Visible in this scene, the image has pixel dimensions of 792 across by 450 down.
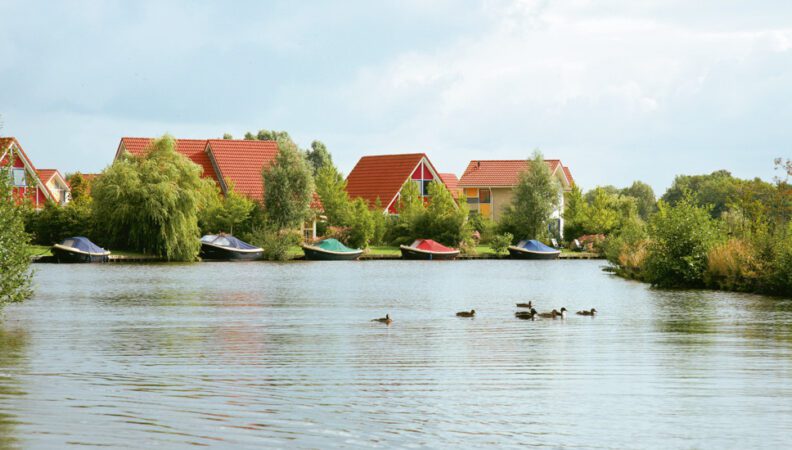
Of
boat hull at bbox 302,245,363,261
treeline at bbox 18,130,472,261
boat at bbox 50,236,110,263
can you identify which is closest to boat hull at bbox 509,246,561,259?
treeline at bbox 18,130,472,261

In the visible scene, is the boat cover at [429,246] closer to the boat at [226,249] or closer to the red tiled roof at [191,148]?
the boat at [226,249]

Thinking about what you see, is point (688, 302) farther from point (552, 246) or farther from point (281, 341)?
point (552, 246)

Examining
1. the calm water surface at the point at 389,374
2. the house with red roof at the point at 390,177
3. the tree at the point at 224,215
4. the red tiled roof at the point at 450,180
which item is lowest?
the calm water surface at the point at 389,374

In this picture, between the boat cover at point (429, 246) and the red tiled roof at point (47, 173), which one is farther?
the red tiled roof at point (47, 173)

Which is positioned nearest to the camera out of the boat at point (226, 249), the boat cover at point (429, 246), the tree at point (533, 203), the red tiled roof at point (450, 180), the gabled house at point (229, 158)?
the boat at point (226, 249)

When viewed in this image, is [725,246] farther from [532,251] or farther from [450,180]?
[450,180]

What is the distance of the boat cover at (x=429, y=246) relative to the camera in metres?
81.3

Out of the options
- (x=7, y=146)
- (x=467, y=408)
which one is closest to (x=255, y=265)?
(x=7, y=146)

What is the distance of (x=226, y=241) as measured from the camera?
7444 cm

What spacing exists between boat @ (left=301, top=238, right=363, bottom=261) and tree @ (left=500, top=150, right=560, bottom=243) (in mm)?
18714

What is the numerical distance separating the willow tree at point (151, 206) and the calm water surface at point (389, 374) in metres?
32.6

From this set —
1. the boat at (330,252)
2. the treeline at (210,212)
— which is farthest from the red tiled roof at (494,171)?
the boat at (330,252)

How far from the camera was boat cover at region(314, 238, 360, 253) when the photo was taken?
253 ft

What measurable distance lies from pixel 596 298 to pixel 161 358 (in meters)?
21.9
